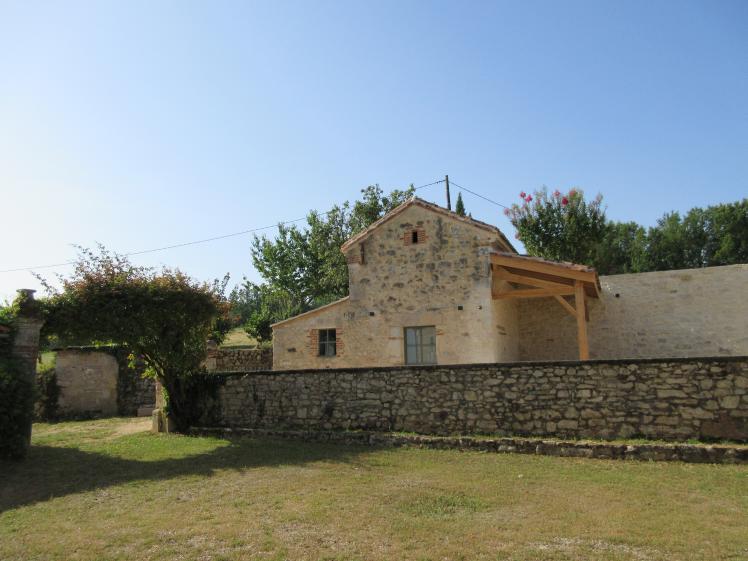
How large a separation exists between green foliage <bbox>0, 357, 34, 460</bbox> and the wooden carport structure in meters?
11.2

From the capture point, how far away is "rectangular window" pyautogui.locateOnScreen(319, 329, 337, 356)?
16719 millimetres

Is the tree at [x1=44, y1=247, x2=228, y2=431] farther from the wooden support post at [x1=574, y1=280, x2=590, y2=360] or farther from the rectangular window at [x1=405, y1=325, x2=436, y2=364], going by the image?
the wooden support post at [x1=574, y1=280, x2=590, y2=360]

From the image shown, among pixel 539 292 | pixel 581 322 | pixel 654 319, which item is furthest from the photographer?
pixel 654 319

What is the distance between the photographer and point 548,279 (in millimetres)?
16094

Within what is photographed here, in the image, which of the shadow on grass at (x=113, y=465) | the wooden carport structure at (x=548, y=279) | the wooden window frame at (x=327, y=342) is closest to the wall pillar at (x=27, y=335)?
the shadow on grass at (x=113, y=465)

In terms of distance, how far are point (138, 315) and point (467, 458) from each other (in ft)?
26.4

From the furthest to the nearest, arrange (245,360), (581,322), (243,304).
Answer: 1. (243,304)
2. (245,360)
3. (581,322)

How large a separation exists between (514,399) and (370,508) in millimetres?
4844

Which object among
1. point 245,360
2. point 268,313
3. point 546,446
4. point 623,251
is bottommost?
point 546,446

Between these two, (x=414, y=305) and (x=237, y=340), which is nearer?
(x=414, y=305)

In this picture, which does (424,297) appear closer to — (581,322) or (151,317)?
(581,322)

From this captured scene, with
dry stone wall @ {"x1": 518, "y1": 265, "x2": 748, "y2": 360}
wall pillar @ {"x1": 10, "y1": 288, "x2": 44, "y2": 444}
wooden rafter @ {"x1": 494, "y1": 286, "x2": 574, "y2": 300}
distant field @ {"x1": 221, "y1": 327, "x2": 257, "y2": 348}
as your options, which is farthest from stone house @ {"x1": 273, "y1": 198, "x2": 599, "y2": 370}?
distant field @ {"x1": 221, "y1": 327, "x2": 257, "y2": 348}

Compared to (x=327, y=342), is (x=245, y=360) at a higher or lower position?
lower

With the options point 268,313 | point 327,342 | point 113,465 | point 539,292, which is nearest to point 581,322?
point 539,292
